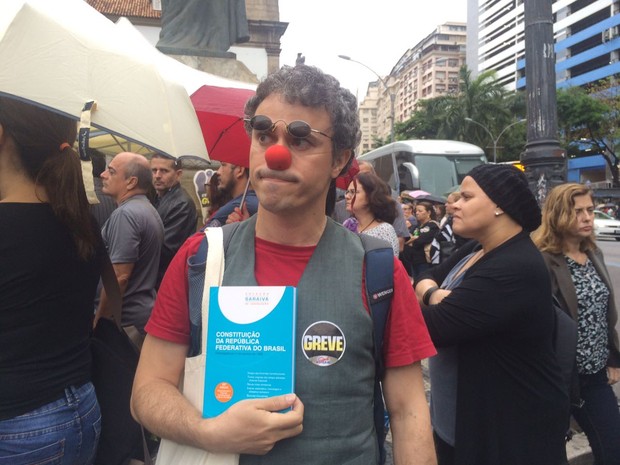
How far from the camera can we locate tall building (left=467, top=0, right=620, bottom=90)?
59812mm

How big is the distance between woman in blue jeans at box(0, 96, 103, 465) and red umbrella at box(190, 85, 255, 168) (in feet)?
4.88

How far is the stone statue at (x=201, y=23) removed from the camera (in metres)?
7.97

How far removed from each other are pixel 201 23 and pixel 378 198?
4.68 meters

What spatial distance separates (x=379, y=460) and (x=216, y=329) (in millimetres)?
603

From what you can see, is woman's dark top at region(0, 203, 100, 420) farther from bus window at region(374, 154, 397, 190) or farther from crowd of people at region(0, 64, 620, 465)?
bus window at region(374, 154, 397, 190)

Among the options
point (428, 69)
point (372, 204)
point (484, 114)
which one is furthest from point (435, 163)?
point (428, 69)

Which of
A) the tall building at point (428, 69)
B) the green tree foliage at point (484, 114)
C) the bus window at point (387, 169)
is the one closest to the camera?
the bus window at point (387, 169)

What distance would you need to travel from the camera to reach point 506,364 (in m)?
2.33

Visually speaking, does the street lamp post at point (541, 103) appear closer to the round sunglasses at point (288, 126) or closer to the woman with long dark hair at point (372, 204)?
the woman with long dark hair at point (372, 204)

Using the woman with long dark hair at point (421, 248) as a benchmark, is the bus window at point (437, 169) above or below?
above

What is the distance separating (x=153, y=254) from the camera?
12.0 ft

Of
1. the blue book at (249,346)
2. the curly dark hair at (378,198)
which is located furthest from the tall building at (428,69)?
the blue book at (249,346)

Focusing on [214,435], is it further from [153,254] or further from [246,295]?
[153,254]

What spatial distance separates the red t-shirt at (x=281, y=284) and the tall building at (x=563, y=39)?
6254 cm
